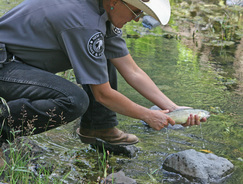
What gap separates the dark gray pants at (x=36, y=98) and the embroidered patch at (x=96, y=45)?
0.37 m

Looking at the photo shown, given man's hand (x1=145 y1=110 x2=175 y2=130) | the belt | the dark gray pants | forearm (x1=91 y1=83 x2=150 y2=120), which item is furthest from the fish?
the belt

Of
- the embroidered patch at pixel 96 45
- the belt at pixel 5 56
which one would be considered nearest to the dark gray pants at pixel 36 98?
the belt at pixel 5 56

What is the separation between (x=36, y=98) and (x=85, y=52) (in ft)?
1.85

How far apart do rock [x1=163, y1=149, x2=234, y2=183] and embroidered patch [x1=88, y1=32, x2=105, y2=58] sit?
118cm

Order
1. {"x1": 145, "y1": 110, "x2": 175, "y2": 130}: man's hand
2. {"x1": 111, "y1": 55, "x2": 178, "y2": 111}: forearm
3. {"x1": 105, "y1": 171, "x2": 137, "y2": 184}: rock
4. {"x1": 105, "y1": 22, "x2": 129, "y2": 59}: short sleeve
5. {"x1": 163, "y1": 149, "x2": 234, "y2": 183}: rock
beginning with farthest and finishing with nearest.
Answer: {"x1": 111, "y1": 55, "x2": 178, "y2": 111}: forearm < {"x1": 105, "y1": 22, "x2": 129, "y2": 59}: short sleeve < {"x1": 163, "y1": 149, "x2": 234, "y2": 183}: rock < {"x1": 145, "y1": 110, "x2": 175, "y2": 130}: man's hand < {"x1": 105, "y1": 171, "x2": 137, "y2": 184}: rock

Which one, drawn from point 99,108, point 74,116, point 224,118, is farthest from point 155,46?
point 74,116

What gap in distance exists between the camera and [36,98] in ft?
9.86

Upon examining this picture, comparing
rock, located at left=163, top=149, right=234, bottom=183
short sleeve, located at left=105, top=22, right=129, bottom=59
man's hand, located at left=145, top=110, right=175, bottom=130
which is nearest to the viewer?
man's hand, located at left=145, top=110, right=175, bottom=130

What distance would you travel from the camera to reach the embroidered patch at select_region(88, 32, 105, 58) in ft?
9.04

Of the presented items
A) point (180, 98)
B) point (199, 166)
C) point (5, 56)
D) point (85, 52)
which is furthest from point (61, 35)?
point (180, 98)

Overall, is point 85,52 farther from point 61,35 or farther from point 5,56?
point 5,56

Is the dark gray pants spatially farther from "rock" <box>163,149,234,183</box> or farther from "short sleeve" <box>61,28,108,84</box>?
"rock" <box>163,149,234,183</box>

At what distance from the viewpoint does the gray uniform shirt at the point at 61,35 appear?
9.07ft

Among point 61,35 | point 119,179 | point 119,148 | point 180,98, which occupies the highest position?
point 61,35
